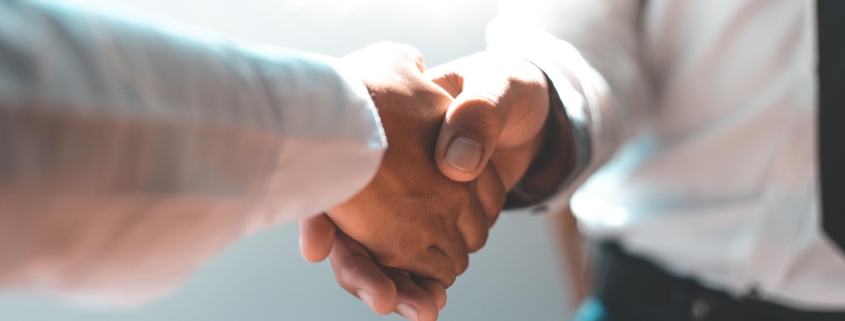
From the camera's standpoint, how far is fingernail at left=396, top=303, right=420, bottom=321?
41 cm

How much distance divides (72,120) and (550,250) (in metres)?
0.97

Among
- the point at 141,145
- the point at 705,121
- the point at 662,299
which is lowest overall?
the point at 662,299

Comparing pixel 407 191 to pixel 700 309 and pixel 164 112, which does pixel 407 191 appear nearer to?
pixel 164 112

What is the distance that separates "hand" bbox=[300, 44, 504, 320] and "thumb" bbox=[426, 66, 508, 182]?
0.02 m

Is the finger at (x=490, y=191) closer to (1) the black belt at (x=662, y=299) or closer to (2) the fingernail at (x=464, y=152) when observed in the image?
(2) the fingernail at (x=464, y=152)

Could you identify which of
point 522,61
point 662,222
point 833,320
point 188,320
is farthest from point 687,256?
point 188,320

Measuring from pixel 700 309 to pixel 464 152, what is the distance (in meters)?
0.39

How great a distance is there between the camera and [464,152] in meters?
0.41

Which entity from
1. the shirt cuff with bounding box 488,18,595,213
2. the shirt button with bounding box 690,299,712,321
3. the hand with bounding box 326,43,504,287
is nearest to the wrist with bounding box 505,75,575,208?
the shirt cuff with bounding box 488,18,595,213

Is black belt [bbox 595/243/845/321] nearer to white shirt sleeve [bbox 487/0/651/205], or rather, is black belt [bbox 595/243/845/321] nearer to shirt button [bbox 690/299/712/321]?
shirt button [bbox 690/299/712/321]

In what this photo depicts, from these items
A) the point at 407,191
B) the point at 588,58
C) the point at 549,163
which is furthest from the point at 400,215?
the point at 588,58

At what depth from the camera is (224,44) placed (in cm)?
29

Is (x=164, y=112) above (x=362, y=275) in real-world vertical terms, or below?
above

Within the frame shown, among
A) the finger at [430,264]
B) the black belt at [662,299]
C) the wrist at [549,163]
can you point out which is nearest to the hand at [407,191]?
the finger at [430,264]
